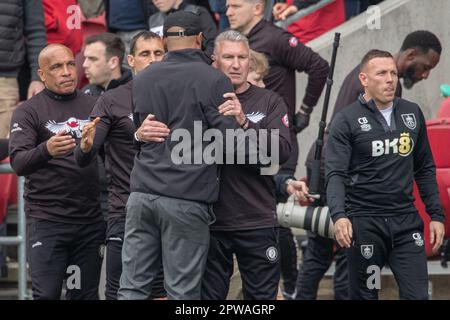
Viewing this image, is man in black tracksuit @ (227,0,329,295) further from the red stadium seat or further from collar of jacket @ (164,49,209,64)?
collar of jacket @ (164,49,209,64)

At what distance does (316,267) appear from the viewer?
9359 millimetres

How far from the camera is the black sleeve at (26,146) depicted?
312 inches

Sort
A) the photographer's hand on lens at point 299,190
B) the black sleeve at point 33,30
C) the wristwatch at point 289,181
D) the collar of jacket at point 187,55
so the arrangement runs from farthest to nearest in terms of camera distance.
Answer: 1. the black sleeve at point 33,30
2. the wristwatch at point 289,181
3. the photographer's hand on lens at point 299,190
4. the collar of jacket at point 187,55

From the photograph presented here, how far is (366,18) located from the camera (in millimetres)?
10820

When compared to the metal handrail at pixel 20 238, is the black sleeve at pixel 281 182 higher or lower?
higher

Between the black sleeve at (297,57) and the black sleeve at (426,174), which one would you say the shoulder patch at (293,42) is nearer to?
the black sleeve at (297,57)

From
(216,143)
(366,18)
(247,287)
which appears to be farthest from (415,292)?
(366,18)

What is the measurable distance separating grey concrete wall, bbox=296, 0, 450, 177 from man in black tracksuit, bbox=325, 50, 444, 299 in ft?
9.18

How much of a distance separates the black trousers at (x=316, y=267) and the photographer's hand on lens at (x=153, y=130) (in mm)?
2568

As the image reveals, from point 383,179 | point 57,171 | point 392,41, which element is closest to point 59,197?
point 57,171

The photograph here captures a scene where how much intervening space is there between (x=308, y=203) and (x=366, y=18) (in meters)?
2.17

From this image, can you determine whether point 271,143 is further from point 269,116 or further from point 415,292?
point 415,292

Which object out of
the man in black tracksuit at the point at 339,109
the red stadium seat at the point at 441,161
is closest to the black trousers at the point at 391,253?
the red stadium seat at the point at 441,161

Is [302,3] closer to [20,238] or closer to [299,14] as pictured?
[299,14]
